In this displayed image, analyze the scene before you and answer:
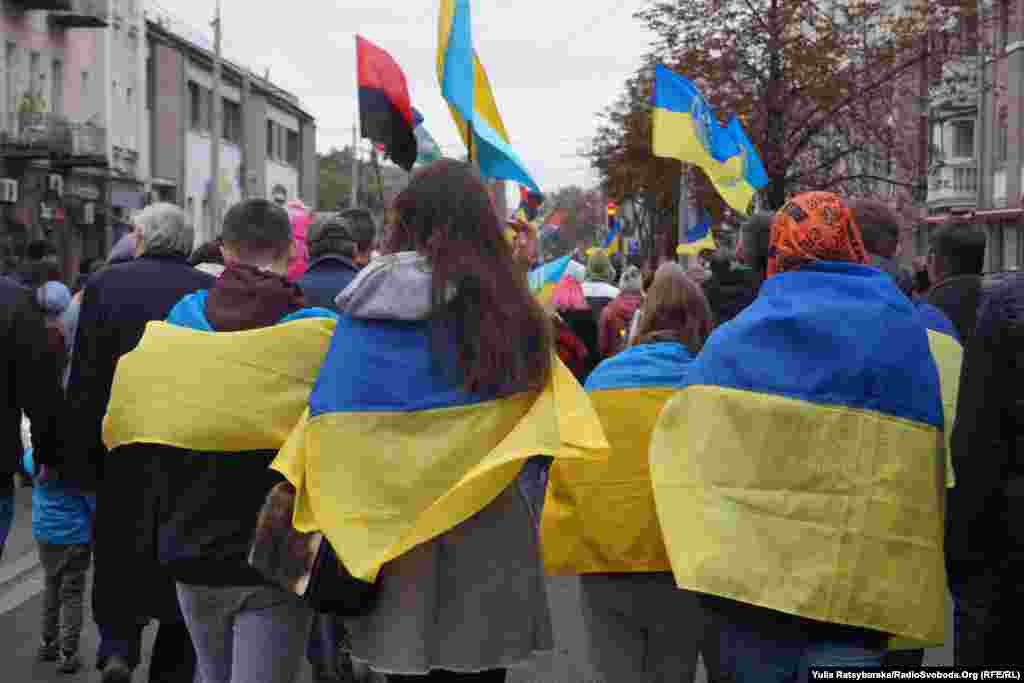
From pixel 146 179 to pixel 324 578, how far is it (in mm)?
45396

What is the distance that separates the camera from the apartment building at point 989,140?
4419 cm

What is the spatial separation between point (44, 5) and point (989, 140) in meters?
26.4

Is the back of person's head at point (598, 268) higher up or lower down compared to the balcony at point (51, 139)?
lower down

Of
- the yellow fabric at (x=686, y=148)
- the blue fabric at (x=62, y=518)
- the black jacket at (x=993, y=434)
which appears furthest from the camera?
the yellow fabric at (x=686, y=148)

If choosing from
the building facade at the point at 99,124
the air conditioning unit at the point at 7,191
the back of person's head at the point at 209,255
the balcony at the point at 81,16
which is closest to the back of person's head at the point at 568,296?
the back of person's head at the point at 209,255

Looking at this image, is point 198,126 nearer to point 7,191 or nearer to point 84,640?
point 7,191

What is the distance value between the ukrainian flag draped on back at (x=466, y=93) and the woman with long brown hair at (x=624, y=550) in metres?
2.66

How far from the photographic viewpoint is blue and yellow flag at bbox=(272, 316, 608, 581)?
4.02 meters

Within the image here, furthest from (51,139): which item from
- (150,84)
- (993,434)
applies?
(993,434)

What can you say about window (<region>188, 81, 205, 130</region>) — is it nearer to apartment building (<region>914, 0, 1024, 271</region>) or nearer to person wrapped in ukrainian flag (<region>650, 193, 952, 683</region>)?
apartment building (<region>914, 0, 1024, 271</region>)

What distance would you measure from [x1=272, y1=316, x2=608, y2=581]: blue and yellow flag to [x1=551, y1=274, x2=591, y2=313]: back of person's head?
738 cm

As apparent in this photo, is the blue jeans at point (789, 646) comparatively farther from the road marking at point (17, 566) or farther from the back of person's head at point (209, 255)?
the road marking at point (17, 566)

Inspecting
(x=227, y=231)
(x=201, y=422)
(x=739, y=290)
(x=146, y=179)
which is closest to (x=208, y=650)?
(x=201, y=422)

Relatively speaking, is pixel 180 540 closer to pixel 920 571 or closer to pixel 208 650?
pixel 208 650
